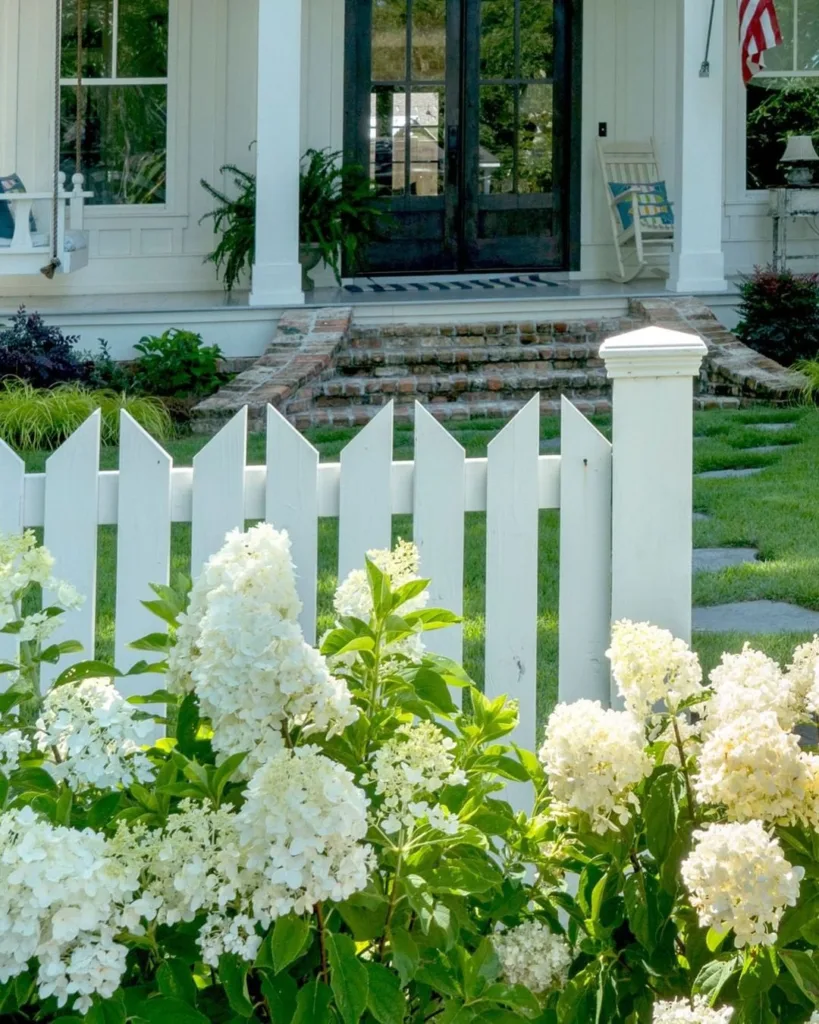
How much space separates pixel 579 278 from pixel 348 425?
425cm

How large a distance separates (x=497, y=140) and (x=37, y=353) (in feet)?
14.9

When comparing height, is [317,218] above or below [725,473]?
above

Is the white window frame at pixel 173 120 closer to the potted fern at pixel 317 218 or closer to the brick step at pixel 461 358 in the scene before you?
the potted fern at pixel 317 218

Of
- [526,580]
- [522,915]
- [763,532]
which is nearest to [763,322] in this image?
[763,532]

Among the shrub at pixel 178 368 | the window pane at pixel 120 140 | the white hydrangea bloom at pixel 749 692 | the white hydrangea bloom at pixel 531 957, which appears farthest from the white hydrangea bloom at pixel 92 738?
the window pane at pixel 120 140

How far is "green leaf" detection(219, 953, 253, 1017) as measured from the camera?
1764 mm

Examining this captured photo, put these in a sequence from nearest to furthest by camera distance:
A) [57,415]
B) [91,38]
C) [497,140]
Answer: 1. [57,415]
2. [91,38]
3. [497,140]

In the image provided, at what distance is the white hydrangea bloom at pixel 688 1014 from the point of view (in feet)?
5.50

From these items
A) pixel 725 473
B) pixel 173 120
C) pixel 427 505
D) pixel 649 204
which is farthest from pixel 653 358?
pixel 173 120

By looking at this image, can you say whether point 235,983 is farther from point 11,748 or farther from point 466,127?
point 466,127

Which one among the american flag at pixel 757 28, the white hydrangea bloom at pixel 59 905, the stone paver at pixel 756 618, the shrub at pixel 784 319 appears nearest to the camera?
the white hydrangea bloom at pixel 59 905

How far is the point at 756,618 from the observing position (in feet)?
15.6

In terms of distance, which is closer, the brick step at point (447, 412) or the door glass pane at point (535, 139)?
the brick step at point (447, 412)

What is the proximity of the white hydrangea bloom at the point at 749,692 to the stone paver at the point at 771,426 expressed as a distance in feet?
18.7
